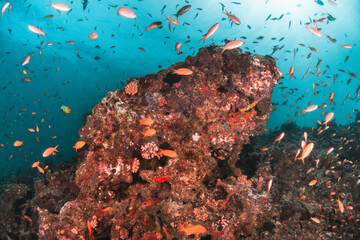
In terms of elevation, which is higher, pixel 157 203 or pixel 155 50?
pixel 157 203

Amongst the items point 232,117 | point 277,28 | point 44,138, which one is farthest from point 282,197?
point 44,138

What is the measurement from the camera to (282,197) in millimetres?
6305

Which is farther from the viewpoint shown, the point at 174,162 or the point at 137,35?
the point at 137,35

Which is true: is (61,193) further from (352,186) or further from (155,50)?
(155,50)

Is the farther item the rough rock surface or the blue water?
the blue water

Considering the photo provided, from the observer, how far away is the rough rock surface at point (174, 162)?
14.5ft

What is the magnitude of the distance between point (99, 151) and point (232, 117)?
13.4 feet

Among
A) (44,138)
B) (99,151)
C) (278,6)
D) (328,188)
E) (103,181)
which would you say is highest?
(278,6)

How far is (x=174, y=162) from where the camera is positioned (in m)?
4.64

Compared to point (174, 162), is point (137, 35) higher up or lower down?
lower down

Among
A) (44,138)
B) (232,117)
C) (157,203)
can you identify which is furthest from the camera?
(44,138)

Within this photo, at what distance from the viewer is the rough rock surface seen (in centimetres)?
442

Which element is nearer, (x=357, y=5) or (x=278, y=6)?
(x=357, y=5)

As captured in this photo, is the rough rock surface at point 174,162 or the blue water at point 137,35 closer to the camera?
the rough rock surface at point 174,162
